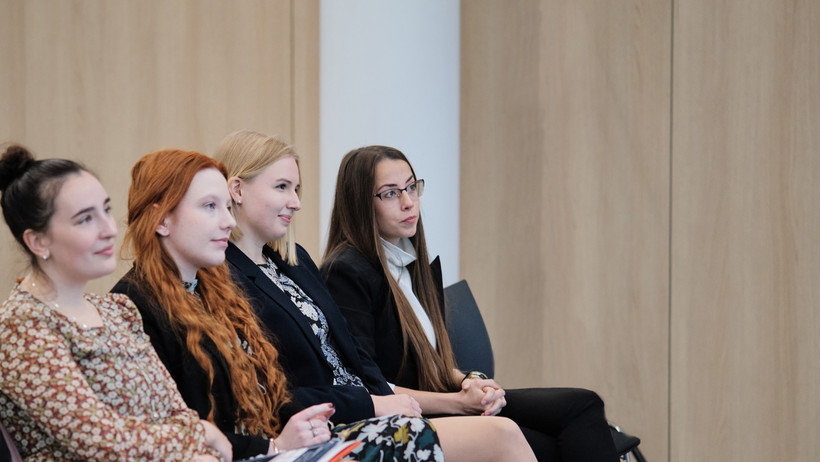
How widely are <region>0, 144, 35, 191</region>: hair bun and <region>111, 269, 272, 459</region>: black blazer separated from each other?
1.38 feet

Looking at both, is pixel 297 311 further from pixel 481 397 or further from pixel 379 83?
pixel 379 83

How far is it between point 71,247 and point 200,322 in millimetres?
438

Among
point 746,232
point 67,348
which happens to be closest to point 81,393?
point 67,348

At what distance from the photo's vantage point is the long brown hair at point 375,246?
282cm

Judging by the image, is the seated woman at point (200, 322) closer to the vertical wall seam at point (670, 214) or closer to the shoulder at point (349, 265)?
the shoulder at point (349, 265)

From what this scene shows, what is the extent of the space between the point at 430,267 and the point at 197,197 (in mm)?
1216

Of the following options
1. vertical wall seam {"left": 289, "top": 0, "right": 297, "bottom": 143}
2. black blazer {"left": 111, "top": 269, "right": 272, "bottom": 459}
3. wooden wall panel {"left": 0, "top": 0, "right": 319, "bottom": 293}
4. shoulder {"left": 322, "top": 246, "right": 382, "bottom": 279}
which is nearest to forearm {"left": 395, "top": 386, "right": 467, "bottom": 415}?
shoulder {"left": 322, "top": 246, "right": 382, "bottom": 279}

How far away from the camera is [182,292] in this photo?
2018 millimetres

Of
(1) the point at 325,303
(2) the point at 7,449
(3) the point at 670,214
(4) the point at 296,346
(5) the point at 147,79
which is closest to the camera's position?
(2) the point at 7,449

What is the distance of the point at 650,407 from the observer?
13.4 ft

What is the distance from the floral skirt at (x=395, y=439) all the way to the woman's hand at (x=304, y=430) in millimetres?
74

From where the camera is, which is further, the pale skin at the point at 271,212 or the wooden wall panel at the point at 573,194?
the wooden wall panel at the point at 573,194

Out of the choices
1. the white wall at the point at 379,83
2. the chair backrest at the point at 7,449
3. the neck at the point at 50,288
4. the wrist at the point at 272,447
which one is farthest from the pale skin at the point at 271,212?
the white wall at the point at 379,83

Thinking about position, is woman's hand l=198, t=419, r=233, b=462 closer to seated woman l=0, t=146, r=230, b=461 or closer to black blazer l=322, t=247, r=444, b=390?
seated woman l=0, t=146, r=230, b=461
